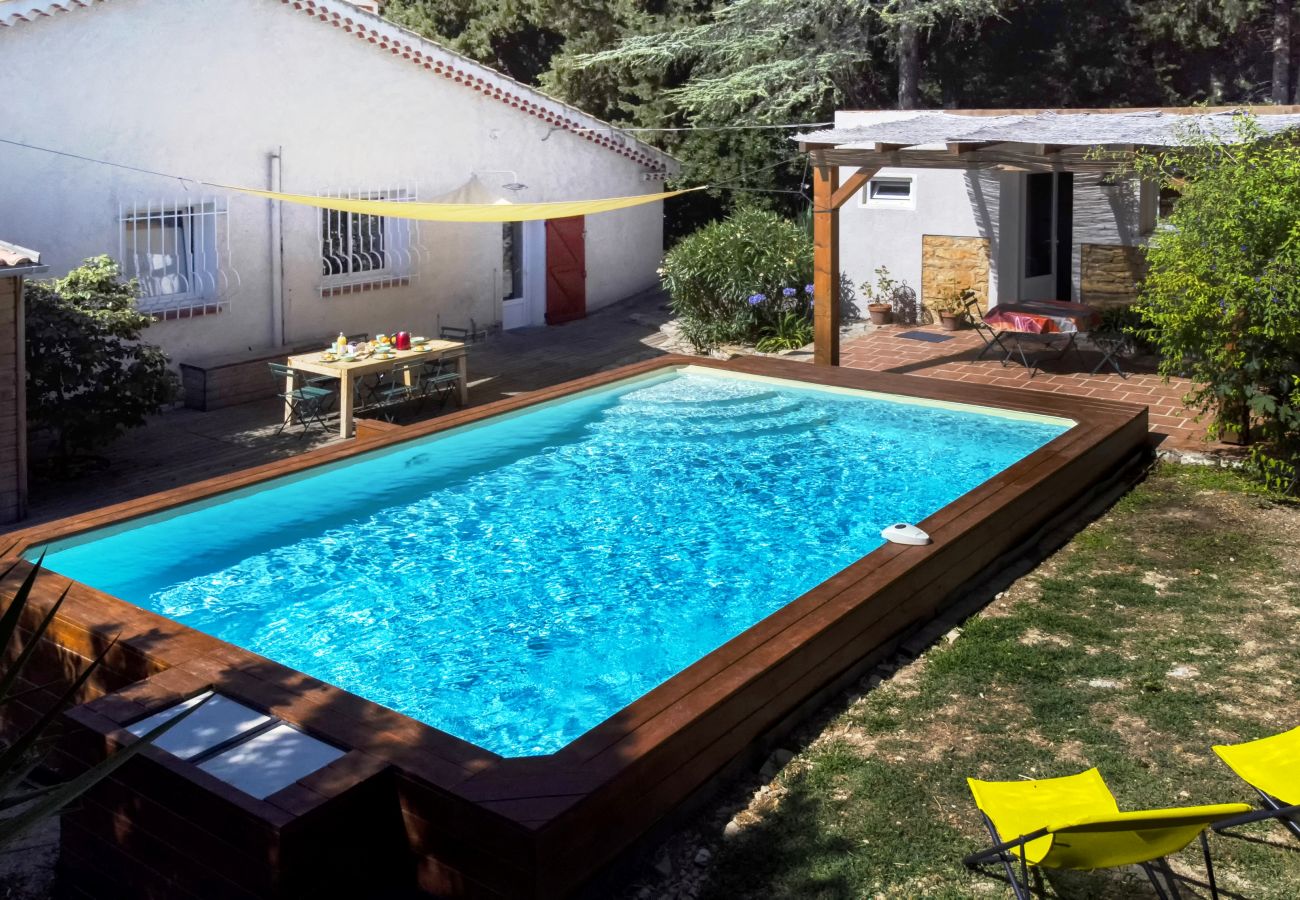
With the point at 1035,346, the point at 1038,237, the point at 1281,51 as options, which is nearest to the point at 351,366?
the point at 1035,346

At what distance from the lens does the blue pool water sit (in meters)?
7.83

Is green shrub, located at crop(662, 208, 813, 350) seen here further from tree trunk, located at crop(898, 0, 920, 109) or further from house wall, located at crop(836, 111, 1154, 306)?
tree trunk, located at crop(898, 0, 920, 109)

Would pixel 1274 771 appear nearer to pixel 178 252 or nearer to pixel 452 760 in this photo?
pixel 452 760

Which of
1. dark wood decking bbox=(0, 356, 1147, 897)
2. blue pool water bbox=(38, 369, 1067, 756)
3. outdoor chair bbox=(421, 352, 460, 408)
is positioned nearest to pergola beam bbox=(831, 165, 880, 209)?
blue pool water bbox=(38, 369, 1067, 756)

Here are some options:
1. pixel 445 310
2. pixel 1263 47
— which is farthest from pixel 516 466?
pixel 1263 47

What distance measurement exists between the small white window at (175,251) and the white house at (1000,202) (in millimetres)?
6902

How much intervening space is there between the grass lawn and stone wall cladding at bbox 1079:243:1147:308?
6.83m

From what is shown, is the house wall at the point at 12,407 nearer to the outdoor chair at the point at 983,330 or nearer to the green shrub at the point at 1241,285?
the green shrub at the point at 1241,285

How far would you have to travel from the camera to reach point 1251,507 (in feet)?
33.4

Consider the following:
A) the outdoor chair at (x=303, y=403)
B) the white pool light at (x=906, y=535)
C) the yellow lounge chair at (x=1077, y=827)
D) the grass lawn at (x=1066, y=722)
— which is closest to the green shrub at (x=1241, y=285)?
the grass lawn at (x=1066, y=722)

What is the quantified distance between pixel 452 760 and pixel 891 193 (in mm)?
13562

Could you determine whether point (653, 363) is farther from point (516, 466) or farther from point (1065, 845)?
point (1065, 845)

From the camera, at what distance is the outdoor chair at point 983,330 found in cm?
1522

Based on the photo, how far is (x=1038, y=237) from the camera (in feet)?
57.1
